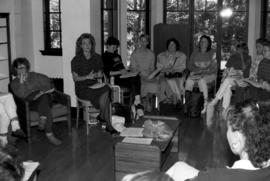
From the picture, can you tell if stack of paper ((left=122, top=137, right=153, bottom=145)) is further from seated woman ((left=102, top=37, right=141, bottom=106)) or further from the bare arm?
seated woman ((left=102, top=37, right=141, bottom=106))

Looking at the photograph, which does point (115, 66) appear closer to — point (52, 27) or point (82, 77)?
point (82, 77)

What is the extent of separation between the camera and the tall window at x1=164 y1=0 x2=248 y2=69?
8.37 meters

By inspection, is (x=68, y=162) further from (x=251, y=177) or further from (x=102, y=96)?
(x=251, y=177)

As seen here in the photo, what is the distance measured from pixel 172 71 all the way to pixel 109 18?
53.2 inches

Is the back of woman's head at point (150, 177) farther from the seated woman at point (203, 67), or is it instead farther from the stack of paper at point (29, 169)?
the seated woman at point (203, 67)

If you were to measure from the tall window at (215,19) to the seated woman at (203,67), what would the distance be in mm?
1522

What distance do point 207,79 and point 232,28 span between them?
201 cm

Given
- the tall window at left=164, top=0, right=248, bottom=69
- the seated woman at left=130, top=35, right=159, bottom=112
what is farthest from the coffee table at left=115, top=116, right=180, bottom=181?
the tall window at left=164, top=0, right=248, bottom=69

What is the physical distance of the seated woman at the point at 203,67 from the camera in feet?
22.4

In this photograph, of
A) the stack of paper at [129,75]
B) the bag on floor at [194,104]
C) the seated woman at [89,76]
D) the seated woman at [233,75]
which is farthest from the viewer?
the bag on floor at [194,104]

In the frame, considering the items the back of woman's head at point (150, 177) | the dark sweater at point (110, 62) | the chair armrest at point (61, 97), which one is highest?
the dark sweater at point (110, 62)

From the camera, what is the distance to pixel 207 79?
6.88 metres

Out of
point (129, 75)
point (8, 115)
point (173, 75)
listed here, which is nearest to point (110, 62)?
point (129, 75)

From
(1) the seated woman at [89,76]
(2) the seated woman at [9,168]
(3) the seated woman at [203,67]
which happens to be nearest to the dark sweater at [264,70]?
(3) the seated woman at [203,67]
